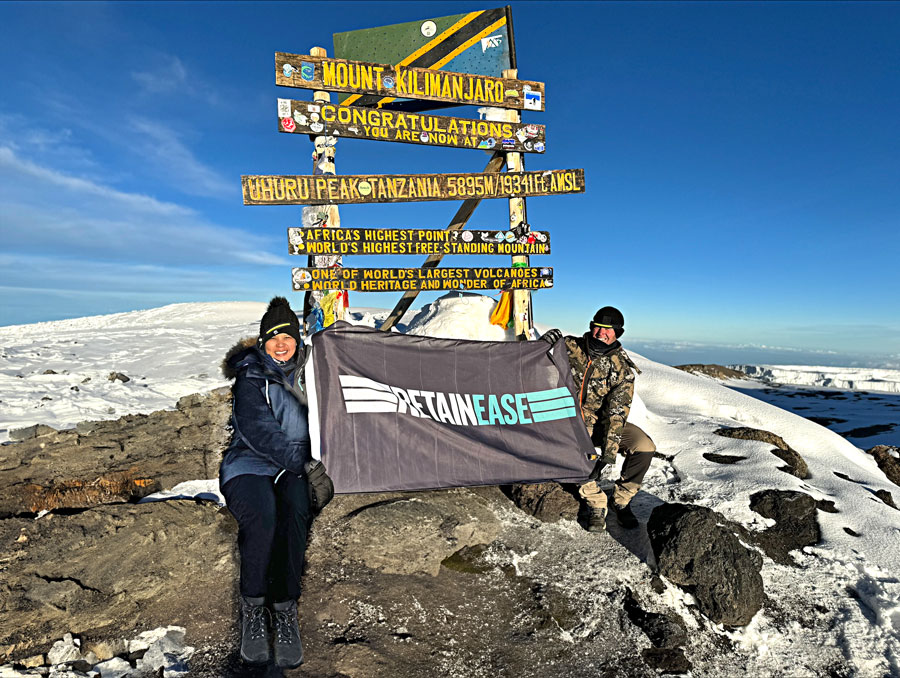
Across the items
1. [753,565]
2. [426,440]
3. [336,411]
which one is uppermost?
[336,411]

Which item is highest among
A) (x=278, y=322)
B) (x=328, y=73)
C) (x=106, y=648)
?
(x=328, y=73)

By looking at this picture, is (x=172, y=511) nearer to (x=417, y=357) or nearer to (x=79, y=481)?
(x=79, y=481)

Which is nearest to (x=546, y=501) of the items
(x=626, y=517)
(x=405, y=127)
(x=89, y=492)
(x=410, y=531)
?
(x=626, y=517)

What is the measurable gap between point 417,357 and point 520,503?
2.06 m

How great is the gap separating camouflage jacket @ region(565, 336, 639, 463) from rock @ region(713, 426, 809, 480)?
2447 millimetres

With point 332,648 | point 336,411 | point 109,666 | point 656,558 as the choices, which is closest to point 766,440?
point 656,558

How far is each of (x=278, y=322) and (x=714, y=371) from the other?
63.2ft

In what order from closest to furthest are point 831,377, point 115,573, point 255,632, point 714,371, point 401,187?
point 255,632 → point 115,573 → point 401,187 → point 714,371 → point 831,377

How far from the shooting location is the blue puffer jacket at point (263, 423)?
359 cm

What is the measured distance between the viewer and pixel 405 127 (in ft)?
24.7

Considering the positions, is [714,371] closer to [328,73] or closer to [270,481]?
[328,73]

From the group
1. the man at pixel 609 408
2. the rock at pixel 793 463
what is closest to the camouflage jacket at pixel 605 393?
the man at pixel 609 408

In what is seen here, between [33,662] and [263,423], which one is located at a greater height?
[263,423]

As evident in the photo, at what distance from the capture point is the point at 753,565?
166 inches
